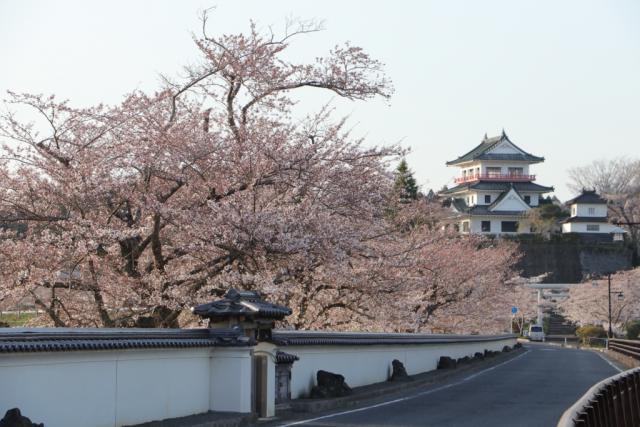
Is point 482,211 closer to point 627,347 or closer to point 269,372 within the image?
point 627,347

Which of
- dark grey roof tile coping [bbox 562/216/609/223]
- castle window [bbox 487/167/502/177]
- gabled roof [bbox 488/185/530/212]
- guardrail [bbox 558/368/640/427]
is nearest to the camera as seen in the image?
guardrail [bbox 558/368/640/427]

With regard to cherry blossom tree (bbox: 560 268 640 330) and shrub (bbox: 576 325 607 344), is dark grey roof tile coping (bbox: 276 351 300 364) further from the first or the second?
cherry blossom tree (bbox: 560 268 640 330)

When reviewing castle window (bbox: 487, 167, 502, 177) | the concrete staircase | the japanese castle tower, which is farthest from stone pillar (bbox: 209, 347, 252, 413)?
castle window (bbox: 487, 167, 502, 177)

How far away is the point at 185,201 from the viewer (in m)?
18.7

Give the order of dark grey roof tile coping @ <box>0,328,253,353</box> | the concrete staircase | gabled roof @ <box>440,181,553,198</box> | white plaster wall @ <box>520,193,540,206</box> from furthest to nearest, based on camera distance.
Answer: white plaster wall @ <box>520,193,540,206</box>, gabled roof @ <box>440,181,553,198</box>, the concrete staircase, dark grey roof tile coping @ <box>0,328,253,353</box>

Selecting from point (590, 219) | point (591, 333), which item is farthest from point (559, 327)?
point (590, 219)

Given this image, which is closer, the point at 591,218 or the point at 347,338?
the point at 347,338

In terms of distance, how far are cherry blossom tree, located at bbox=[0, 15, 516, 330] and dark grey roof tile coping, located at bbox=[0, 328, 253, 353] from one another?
3567 millimetres

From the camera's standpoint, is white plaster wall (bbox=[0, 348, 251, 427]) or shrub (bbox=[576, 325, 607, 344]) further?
shrub (bbox=[576, 325, 607, 344])

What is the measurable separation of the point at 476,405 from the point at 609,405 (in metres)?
8.84

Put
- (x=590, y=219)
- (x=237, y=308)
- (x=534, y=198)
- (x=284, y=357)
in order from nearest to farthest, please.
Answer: (x=237, y=308) → (x=284, y=357) → (x=590, y=219) → (x=534, y=198)

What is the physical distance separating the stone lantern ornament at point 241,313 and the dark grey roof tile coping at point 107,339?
29cm

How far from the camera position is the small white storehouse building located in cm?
10694

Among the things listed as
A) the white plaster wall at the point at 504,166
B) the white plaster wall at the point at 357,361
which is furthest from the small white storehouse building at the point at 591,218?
the white plaster wall at the point at 357,361
